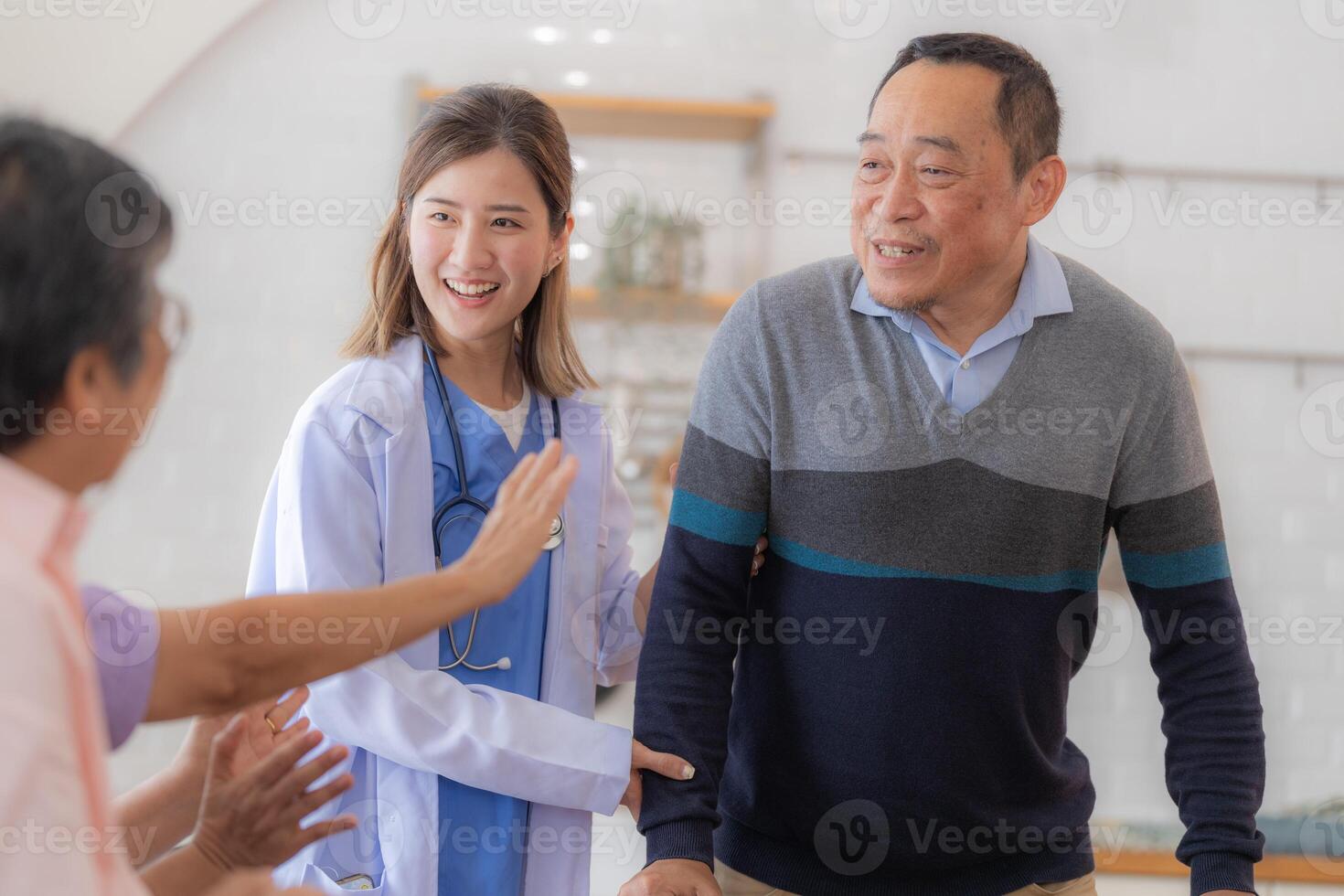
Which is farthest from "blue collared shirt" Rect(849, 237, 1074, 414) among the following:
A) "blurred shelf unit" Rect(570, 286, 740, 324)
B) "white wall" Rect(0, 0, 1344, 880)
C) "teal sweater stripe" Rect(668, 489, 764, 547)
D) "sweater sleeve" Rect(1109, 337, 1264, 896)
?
"white wall" Rect(0, 0, 1344, 880)

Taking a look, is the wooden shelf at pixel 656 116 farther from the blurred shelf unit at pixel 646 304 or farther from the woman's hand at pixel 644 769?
the woman's hand at pixel 644 769

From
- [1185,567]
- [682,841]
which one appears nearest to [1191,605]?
[1185,567]

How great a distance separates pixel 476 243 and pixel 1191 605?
960 mm

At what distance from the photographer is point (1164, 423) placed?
4.81 ft

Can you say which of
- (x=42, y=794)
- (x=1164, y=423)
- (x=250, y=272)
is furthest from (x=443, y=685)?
(x=250, y=272)

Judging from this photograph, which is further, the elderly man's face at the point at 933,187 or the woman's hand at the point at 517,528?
the elderly man's face at the point at 933,187

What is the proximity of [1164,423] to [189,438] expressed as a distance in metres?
2.40

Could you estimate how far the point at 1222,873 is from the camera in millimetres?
1404

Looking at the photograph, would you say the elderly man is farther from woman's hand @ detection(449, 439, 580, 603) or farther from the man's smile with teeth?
woman's hand @ detection(449, 439, 580, 603)

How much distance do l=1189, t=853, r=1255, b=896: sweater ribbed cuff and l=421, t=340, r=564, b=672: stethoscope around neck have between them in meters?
0.83

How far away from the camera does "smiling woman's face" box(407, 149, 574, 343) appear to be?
1519mm

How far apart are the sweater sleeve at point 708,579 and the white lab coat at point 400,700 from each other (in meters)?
0.08

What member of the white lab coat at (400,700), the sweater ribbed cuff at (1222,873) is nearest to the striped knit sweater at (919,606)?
the sweater ribbed cuff at (1222,873)

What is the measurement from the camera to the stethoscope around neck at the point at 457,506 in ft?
4.75
